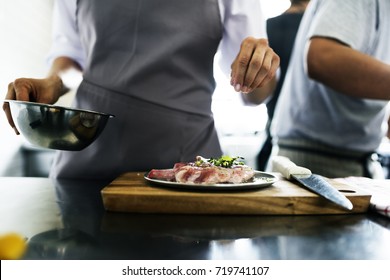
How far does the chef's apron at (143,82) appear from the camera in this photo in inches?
40.2

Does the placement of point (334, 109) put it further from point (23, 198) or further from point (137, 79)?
point (23, 198)

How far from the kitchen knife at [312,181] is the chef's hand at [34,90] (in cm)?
61

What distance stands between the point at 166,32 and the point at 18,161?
99.6 inches

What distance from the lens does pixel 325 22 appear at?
1137 mm

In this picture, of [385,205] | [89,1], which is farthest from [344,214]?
[89,1]

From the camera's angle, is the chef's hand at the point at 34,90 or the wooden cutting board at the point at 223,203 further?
the chef's hand at the point at 34,90

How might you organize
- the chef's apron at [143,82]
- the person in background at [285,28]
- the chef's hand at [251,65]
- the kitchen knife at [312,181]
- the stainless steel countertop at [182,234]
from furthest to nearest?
the person in background at [285,28]
the chef's apron at [143,82]
the chef's hand at [251,65]
the kitchen knife at [312,181]
the stainless steel countertop at [182,234]

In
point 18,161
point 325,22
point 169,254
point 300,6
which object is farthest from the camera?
point 18,161

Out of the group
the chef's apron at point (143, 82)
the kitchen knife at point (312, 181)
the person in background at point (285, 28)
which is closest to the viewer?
the kitchen knife at point (312, 181)

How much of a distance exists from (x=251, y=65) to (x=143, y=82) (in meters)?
0.34

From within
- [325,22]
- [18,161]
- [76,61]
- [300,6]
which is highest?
[300,6]

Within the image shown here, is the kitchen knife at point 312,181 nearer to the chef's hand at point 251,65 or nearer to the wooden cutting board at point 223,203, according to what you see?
the wooden cutting board at point 223,203

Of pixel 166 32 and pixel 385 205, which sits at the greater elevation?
pixel 166 32

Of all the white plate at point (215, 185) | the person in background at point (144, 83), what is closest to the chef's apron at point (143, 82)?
the person in background at point (144, 83)
